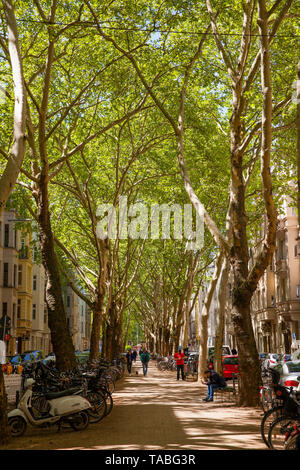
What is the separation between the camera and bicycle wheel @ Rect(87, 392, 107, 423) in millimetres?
12456

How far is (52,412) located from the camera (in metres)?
11.0

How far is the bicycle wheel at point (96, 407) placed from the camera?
12.5m

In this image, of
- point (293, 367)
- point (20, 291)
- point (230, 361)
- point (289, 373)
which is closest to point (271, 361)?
point (230, 361)

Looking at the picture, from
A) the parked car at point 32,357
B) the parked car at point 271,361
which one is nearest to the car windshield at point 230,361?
the parked car at point 271,361

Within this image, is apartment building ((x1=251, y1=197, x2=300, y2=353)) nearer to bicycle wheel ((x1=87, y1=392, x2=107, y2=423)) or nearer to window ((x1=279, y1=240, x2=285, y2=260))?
window ((x1=279, y1=240, x2=285, y2=260))

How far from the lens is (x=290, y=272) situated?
48219mm

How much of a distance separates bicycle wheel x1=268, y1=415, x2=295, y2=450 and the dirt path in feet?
0.90

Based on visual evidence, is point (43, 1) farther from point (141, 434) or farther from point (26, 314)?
point (26, 314)

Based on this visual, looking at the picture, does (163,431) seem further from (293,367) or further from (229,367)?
(229,367)

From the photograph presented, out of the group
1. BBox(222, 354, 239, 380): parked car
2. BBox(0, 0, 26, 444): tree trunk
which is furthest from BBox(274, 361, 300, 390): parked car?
BBox(222, 354, 239, 380): parked car

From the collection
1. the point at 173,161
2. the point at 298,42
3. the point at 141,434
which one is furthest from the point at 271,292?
the point at 141,434

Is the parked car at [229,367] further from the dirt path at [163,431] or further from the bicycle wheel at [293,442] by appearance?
the bicycle wheel at [293,442]

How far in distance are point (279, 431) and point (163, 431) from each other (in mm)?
2969
